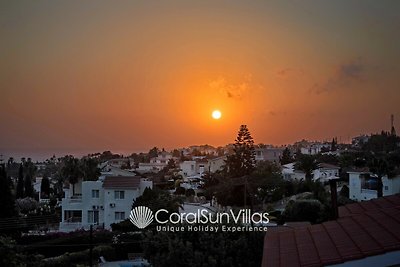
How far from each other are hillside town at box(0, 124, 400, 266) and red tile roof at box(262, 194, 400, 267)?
2 centimetres

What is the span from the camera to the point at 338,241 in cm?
480

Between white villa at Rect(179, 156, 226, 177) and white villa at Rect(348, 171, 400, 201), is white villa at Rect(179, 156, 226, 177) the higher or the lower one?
the higher one

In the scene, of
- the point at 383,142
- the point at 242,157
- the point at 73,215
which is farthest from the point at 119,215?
the point at 383,142

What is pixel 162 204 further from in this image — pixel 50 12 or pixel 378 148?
Result: pixel 378 148

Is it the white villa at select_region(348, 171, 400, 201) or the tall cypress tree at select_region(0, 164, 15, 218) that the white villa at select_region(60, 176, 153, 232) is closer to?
the tall cypress tree at select_region(0, 164, 15, 218)

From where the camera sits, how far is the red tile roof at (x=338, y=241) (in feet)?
13.4

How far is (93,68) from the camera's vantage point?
68.4 feet

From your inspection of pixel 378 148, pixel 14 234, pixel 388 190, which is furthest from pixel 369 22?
pixel 378 148

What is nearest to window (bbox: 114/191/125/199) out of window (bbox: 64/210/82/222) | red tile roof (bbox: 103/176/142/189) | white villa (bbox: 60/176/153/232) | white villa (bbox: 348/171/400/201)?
white villa (bbox: 60/176/153/232)

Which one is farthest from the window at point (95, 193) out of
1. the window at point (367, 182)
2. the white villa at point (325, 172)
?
the white villa at point (325, 172)

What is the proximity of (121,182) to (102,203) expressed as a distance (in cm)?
162

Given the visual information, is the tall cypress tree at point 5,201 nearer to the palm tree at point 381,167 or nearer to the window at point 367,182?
the palm tree at point 381,167

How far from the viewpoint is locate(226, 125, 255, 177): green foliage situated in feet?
118

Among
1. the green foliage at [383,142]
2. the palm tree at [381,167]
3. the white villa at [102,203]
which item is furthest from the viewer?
the green foliage at [383,142]
